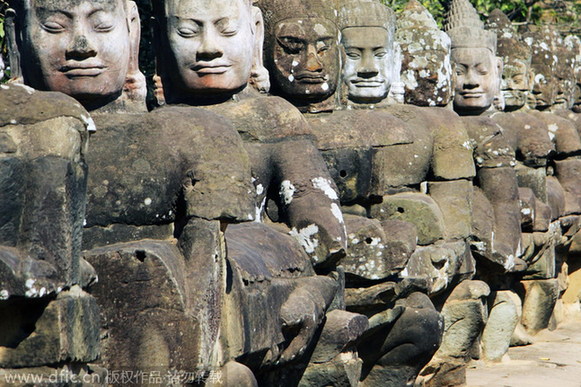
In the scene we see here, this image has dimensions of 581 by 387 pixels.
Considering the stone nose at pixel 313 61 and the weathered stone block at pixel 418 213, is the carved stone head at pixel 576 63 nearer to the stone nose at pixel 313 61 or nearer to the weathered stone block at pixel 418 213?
the weathered stone block at pixel 418 213

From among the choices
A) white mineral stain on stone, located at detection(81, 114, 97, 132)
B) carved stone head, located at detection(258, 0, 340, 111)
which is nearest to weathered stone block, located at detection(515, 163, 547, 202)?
carved stone head, located at detection(258, 0, 340, 111)

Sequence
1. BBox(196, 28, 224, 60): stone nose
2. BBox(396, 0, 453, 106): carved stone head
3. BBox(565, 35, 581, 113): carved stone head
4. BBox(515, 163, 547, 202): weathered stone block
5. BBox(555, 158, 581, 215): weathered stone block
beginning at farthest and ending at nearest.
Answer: BBox(565, 35, 581, 113): carved stone head
BBox(555, 158, 581, 215): weathered stone block
BBox(515, 163, 547, 202): weathered stone block
BBox(396, 0, 453, 106): carved stone head
BBox(196, 28, 224, 60): stone nose

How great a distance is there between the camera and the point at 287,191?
7.12 metres

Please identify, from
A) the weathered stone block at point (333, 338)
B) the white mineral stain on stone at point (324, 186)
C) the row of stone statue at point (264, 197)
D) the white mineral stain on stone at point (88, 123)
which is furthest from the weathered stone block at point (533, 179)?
the white mineral stain on stone at point (88, 123)

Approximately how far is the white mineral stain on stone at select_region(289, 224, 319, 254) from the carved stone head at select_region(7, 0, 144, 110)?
1.31 m

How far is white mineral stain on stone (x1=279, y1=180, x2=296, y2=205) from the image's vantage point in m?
7.11

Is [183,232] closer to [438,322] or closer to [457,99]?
[438,322]

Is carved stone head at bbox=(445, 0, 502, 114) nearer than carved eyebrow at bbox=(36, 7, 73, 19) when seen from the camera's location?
No

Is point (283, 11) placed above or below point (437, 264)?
above

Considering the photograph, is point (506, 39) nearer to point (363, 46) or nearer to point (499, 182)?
point (499, 182)

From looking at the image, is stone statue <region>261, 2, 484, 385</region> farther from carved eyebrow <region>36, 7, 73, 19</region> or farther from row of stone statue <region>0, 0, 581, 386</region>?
carved eyebrow <region>36, 7, 73, 19</region>

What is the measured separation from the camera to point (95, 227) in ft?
19.1

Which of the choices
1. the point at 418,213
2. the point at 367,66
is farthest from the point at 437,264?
the point at 367,66

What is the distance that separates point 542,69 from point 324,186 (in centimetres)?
732
